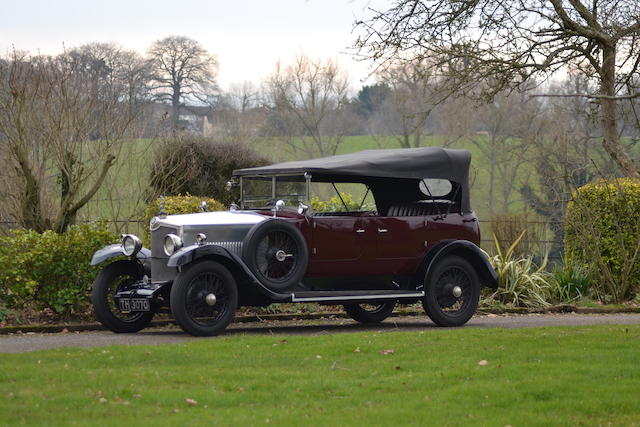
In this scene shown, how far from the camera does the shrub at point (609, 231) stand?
16875 millimetres

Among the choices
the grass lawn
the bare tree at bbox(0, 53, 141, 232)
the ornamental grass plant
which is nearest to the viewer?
the grass lawn

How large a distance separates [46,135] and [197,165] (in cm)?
426

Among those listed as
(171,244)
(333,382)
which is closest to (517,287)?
(171,244)

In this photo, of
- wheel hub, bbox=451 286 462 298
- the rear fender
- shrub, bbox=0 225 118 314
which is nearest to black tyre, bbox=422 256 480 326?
wheel hub, bbox=451 286 462 298

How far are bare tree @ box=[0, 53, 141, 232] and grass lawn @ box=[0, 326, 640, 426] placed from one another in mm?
6567

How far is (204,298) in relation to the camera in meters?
11.3

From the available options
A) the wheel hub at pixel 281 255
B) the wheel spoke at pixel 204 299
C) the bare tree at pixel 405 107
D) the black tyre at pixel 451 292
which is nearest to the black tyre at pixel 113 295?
the wheel spoke at pixel 204 299

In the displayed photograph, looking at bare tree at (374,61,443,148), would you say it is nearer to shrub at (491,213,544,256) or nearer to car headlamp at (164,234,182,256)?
shrub at (491,213,544,256)

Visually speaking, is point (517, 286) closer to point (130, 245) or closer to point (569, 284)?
point (569, 284)

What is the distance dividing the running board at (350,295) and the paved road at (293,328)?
42 cm

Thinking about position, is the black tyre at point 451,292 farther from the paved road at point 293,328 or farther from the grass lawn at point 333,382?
the grass lawn at point 333,382

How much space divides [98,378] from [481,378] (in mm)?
2984

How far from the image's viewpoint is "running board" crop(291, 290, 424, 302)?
11.8 meters

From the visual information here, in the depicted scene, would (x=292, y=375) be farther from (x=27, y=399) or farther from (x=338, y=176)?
(x=338, y=176)
